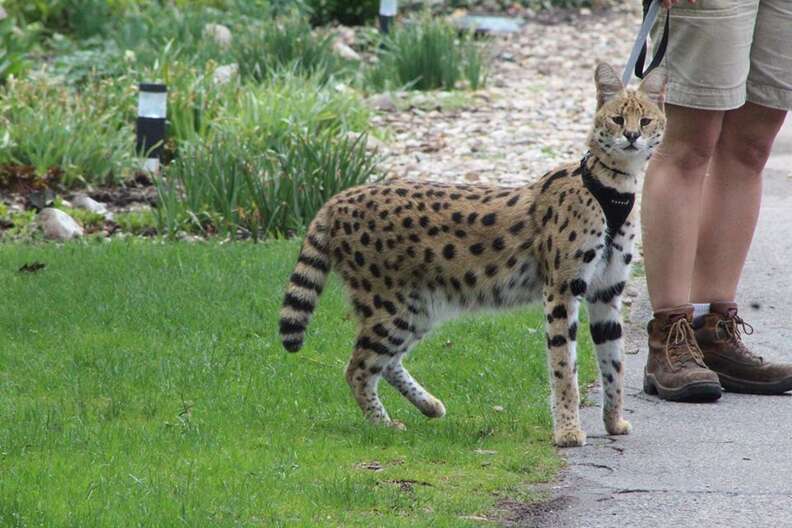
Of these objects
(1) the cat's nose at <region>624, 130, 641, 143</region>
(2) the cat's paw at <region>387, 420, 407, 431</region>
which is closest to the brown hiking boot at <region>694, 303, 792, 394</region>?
(1) the cat's nose at <region>624, 130, 641, 143</region>

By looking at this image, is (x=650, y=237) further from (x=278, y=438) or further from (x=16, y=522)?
(x=16, y=522)

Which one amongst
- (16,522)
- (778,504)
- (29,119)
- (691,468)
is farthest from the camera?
(29,119)

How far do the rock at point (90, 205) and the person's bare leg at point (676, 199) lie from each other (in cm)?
441

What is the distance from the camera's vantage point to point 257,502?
477 cm

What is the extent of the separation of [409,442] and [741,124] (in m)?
2.08

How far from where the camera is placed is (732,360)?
21.6 feet

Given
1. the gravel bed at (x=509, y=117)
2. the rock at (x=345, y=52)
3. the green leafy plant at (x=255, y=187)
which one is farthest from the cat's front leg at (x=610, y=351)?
the rock at (x=345, y=52)

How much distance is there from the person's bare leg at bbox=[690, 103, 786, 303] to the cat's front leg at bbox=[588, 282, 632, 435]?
2.95 ft

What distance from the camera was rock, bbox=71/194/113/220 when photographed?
32.2 ft

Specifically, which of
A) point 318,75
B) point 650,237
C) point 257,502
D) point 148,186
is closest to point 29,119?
point 148,186

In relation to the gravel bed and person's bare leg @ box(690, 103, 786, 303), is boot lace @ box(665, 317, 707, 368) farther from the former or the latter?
the gravel bed

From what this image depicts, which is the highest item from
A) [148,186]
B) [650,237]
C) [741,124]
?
[741,124]

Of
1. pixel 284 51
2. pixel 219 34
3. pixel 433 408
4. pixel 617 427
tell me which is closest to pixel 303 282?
pixel 433 408

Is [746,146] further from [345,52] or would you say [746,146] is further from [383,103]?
[345,52]
